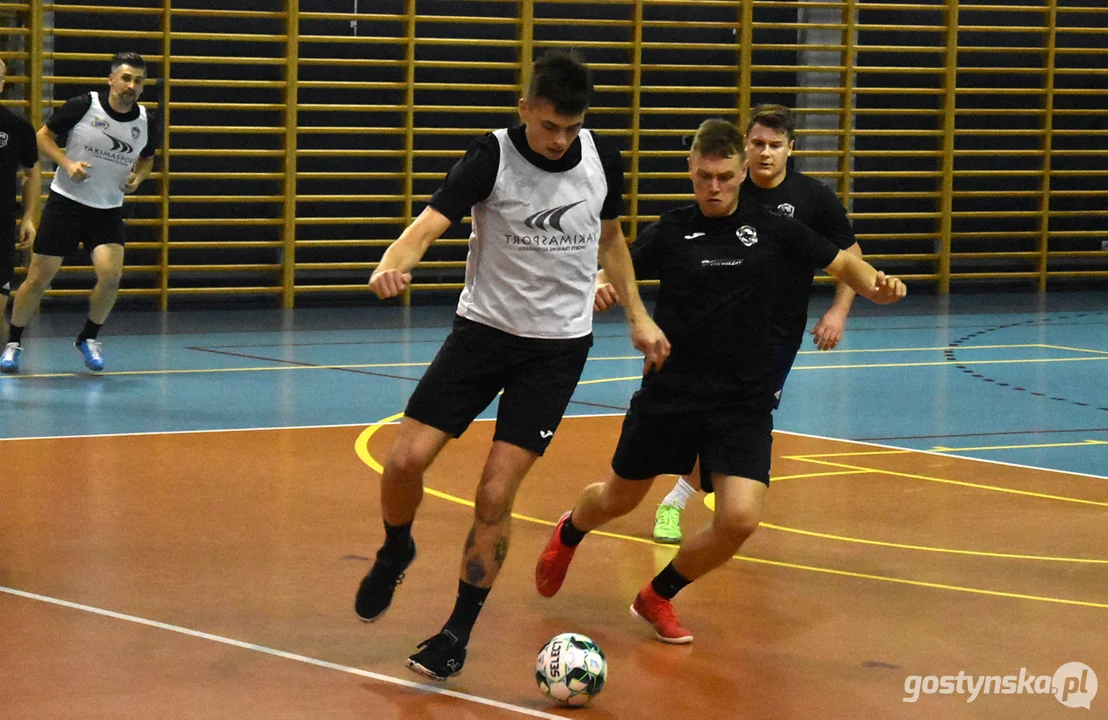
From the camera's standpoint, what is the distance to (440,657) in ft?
14.5

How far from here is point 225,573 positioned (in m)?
5.55

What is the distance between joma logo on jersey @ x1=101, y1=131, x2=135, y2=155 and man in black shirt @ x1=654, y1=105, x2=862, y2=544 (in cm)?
532

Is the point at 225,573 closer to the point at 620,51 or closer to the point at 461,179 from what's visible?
the point at 461,179

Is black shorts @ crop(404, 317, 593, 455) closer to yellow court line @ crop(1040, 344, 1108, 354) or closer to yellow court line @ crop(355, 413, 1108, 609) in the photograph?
yellow court line @ crop(355, 413, 1108, 609)

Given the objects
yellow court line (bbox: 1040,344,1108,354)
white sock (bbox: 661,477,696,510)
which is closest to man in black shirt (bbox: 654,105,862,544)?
white sock (bbox: 661,477,696,510)

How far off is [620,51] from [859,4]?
228 cm

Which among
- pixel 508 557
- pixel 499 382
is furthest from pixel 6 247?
pixel 499 382

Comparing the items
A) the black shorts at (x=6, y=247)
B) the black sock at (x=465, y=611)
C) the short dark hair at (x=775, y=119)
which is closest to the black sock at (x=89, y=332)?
the black shorts at (x=6, y=247)

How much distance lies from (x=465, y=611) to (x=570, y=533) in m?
0.84

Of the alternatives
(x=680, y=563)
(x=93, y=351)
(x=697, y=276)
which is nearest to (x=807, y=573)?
(x=680, y=563)

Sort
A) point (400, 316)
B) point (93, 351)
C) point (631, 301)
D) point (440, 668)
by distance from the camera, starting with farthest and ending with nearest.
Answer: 1. point (400, 316)
2. point (93, 351)
3. point (631, 301)
4. point (440, 668)

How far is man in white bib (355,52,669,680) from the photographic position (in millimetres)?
4484

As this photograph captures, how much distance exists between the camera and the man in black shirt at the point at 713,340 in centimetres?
490

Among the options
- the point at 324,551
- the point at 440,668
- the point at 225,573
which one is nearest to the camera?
the point at 440,668
